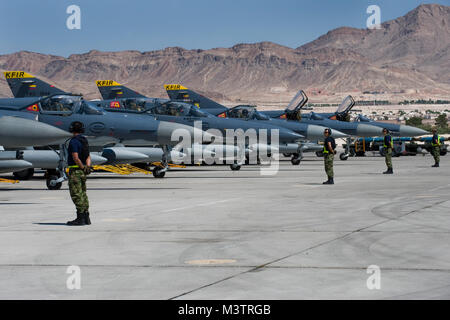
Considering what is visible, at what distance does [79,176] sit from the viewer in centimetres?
1223

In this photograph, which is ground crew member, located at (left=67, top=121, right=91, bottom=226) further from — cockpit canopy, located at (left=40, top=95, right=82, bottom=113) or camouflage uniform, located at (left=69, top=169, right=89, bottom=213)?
cockpit canopy, located at (left=40, top=95, right=82, bottom=113)

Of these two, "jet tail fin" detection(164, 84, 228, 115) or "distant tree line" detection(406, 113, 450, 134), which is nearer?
"jet tail fin" detection(164, 84, 228, 115)

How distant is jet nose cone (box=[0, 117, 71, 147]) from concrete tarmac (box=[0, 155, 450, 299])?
1.30 metres

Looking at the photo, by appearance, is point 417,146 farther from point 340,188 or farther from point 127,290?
point 127,290

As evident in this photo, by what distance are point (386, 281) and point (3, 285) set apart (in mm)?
3607

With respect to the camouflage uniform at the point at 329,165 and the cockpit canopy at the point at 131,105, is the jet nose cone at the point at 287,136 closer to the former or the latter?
the cockpit canopy at the point at 131,105

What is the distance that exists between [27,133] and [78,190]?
518 cm

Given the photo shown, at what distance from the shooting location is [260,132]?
29875mm

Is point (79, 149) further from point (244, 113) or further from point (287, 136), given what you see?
point (244, 113)

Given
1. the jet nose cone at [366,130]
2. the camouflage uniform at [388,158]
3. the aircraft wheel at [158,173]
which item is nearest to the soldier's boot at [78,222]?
the aircraft wheel at [158,173]

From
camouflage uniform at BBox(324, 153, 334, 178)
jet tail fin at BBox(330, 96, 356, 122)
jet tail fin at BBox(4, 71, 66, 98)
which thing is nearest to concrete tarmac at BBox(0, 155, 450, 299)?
camouflage uniform at BBox(324, 153, 334, 178)

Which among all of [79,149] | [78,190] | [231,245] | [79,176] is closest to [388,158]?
[79,149]

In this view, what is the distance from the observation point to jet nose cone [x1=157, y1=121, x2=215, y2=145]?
22938mm
